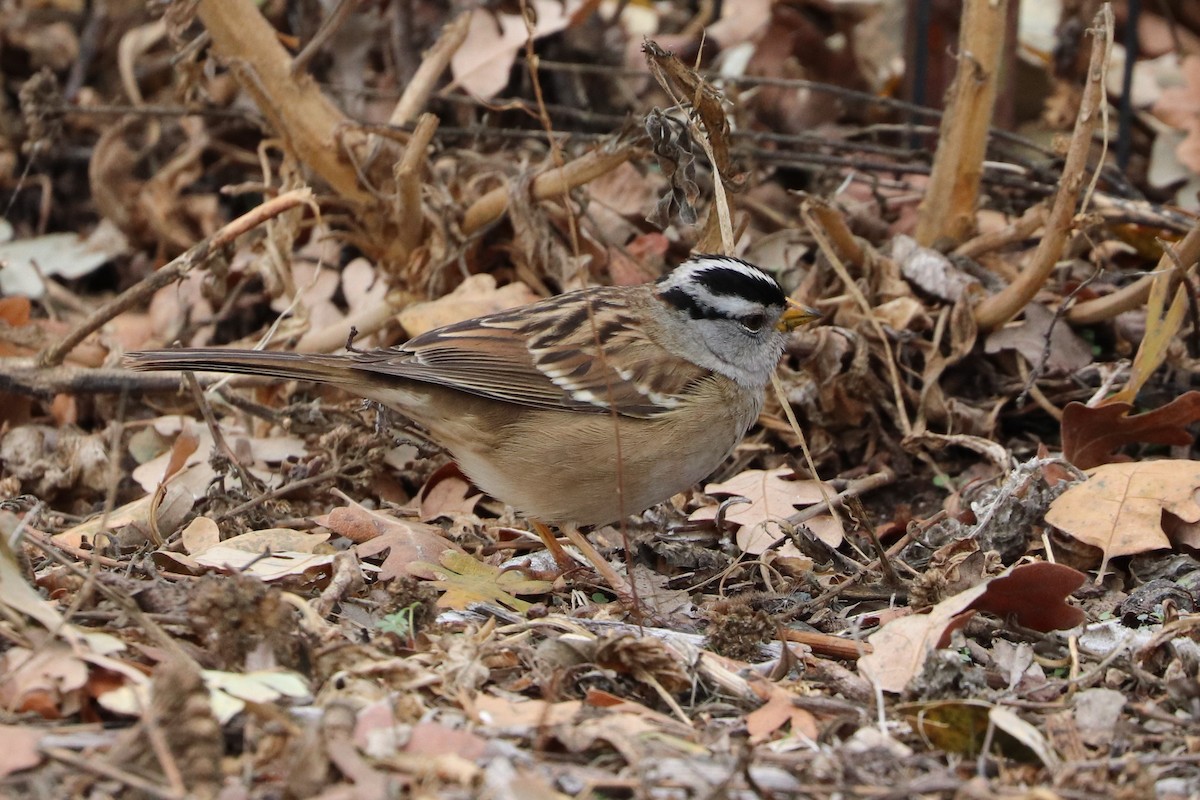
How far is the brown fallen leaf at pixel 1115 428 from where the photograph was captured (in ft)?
13.4

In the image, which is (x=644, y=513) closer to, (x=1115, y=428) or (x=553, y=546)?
(x=553, y=546)

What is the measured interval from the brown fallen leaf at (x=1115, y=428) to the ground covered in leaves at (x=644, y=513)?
1cm

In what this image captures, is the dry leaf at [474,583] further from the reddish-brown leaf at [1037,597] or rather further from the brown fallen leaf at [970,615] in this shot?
the reddish-brown leaf at [1037,597]

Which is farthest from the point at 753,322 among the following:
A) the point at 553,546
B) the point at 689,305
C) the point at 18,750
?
the point at 18,750

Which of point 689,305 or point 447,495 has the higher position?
point 689,305

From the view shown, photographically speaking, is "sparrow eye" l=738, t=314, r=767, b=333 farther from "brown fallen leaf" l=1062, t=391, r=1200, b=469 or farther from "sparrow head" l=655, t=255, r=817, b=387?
"brown fallen leaf" l=1062, t=391, r=1200, b=469

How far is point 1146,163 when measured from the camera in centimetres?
582

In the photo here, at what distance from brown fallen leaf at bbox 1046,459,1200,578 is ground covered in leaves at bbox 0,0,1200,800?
1cm

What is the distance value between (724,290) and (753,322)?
0.43ft

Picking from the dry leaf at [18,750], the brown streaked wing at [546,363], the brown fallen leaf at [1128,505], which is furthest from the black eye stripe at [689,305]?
the dry leaf at [18,750]

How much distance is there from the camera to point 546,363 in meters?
3.86

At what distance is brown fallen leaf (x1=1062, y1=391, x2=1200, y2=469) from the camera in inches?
161

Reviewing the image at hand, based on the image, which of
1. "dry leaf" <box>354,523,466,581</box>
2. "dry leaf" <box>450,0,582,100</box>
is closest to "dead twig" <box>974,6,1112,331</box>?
"dry leaf" <box>354,523,466,581</box>

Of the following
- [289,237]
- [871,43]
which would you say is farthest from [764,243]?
→ [871,43]
